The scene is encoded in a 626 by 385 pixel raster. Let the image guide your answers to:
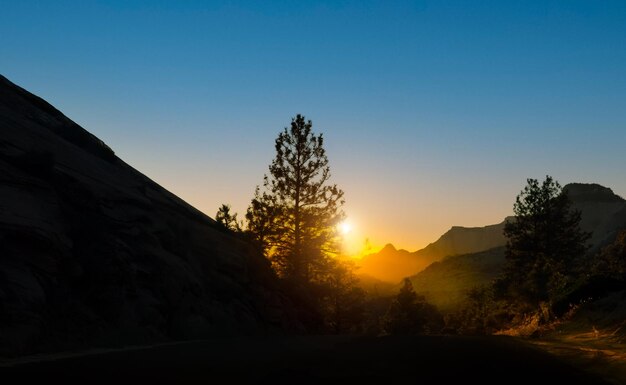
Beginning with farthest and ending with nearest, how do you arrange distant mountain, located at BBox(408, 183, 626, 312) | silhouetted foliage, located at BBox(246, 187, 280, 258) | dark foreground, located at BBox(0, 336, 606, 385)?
distant mountain, located at BBox(408, 183, 626, 312) < silhouetted foliage, located at BBox(246, 187, 280, 258) < dark foreground, located at BBox(0, 336, 606, 385)

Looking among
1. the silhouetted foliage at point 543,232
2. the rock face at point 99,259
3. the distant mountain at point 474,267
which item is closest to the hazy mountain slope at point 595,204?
the distant mountain at point 474,267

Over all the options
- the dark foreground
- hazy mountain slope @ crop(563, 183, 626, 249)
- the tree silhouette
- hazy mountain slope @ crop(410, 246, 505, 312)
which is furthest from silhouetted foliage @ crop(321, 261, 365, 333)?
hazy mountain slope @ crop(563, 183, 626, 249)

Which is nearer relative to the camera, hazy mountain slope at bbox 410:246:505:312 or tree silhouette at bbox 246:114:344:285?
tree silhouette at bbox 246:114:344:285

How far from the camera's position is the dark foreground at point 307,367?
8.68 meters

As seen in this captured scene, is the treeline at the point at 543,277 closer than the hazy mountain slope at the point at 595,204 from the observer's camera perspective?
Yes

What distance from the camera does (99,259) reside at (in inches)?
738

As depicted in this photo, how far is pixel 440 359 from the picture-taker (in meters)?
11.9

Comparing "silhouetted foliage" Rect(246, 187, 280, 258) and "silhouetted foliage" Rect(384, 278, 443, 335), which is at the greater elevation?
"silhouetted foliage" Rect(246, 187, 280, 258)

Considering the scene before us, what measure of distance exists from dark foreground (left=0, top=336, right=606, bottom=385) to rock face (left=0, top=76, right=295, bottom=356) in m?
3.25

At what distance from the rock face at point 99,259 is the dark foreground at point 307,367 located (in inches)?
128

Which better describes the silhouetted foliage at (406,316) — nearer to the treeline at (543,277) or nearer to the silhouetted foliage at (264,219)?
the treeline at (543,277)

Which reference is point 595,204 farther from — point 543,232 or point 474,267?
point 543,232

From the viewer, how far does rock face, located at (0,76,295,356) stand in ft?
50.4

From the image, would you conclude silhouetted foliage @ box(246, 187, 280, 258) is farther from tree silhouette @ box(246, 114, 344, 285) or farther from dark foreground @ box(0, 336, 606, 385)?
dark foreground @ box(0, 336, 606, 385)
